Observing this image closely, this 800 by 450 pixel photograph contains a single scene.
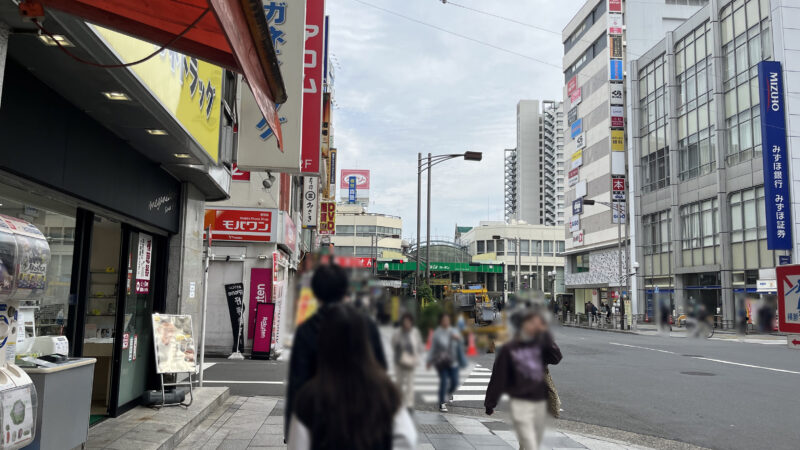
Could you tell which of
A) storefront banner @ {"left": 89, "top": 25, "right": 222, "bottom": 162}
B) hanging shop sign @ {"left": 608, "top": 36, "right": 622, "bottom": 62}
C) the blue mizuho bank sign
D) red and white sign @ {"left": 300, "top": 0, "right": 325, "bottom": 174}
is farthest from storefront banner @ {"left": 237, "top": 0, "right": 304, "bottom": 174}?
the blue mizuho bank sign

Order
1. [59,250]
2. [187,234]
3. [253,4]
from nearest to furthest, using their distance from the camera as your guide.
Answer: [253,4], [59,250], [187,234]

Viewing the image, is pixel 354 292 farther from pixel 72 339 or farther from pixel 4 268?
pixel 72 339

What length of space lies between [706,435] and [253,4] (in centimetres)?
861

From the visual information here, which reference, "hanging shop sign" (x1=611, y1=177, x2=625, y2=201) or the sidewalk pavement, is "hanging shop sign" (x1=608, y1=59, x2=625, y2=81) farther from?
the sidewalk pavement

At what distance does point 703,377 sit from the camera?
43.3 ft

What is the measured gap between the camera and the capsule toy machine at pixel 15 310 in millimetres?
4004

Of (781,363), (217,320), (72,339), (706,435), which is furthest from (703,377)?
(72,339)

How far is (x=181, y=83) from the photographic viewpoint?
19.4 feet

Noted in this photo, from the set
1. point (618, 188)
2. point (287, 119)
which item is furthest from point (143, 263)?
point (618, 188)

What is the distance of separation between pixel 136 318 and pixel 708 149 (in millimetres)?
8772

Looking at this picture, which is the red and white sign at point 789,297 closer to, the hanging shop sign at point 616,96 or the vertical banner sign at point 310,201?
the hanging shop sign at point 616,96

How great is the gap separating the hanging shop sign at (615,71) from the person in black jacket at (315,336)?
1643 millimetres

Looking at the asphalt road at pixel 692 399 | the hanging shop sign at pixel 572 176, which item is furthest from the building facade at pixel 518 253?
the hanging shop sign at pixel 572 176

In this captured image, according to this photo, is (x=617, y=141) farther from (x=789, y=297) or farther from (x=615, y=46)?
(x=789, y=297)
